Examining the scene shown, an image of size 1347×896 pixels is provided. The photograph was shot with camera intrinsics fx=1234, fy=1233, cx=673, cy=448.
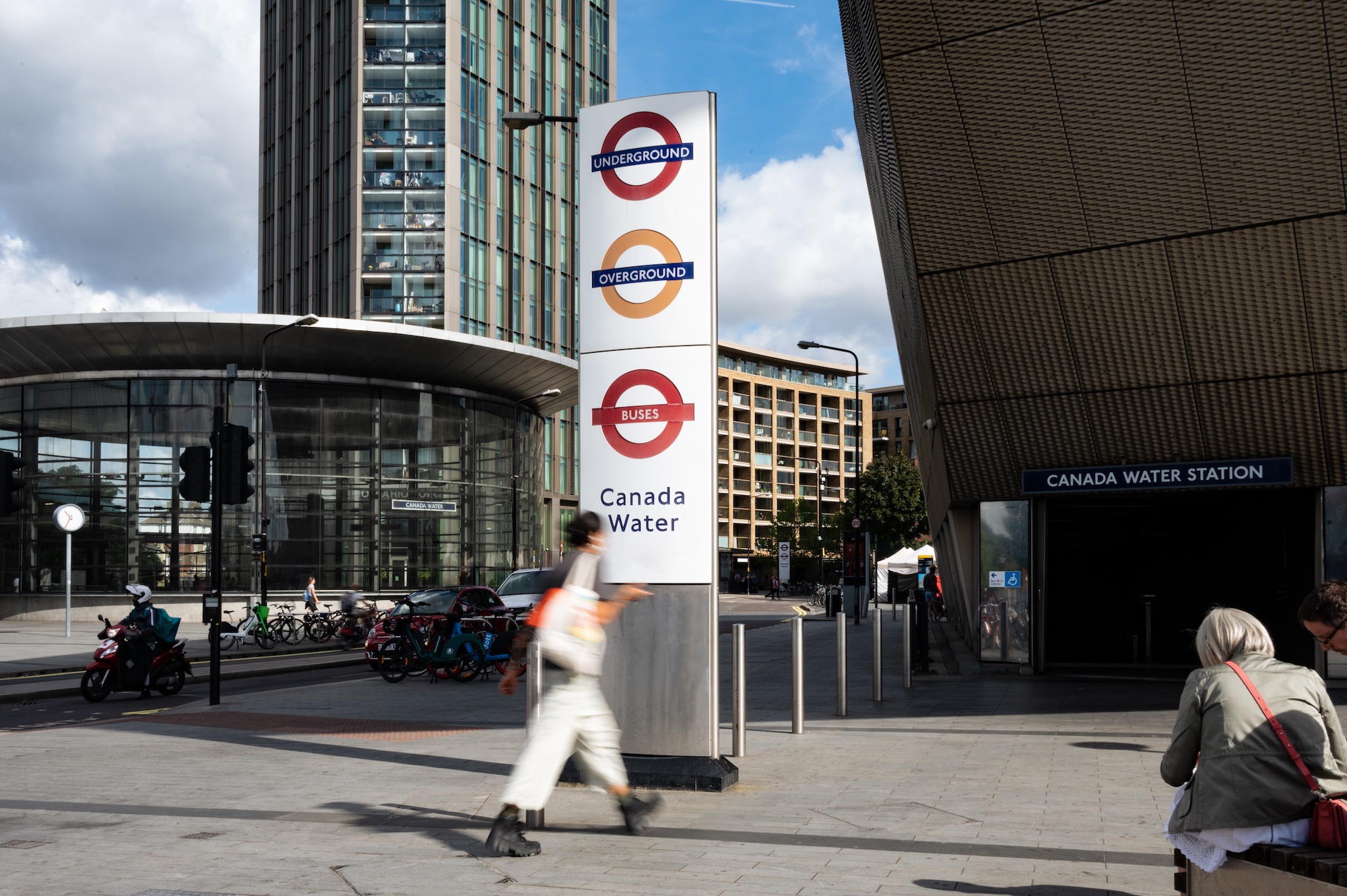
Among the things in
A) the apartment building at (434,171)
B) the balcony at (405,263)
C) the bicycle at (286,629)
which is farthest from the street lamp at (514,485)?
the bicycle at (286,629)

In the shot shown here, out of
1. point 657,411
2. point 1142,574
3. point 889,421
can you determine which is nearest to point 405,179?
point 1142,574

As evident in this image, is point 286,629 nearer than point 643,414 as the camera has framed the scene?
No

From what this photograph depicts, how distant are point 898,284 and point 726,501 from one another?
8171cm

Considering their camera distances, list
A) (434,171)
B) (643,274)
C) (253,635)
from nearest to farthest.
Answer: (643,274)
(253,635)
(434,171)

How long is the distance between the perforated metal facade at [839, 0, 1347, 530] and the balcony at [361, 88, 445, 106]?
48.1 metres

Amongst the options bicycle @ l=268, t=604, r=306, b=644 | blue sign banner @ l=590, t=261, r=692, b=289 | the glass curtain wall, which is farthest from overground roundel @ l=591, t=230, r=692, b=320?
the glass curtain wall

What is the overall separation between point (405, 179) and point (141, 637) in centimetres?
4891

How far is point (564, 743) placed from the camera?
635 centimetres

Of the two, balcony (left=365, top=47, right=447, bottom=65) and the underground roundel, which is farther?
balcony (left=365, top=47, right=447, bottom=65)

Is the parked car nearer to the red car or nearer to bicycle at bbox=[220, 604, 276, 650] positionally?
the red car

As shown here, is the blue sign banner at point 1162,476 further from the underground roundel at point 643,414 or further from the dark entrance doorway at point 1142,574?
the underground roundel at point 643,414

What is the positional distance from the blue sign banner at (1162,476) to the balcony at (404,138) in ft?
163

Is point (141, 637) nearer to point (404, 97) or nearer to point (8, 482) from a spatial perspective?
point (8, 482)

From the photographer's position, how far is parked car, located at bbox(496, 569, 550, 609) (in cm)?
2439
